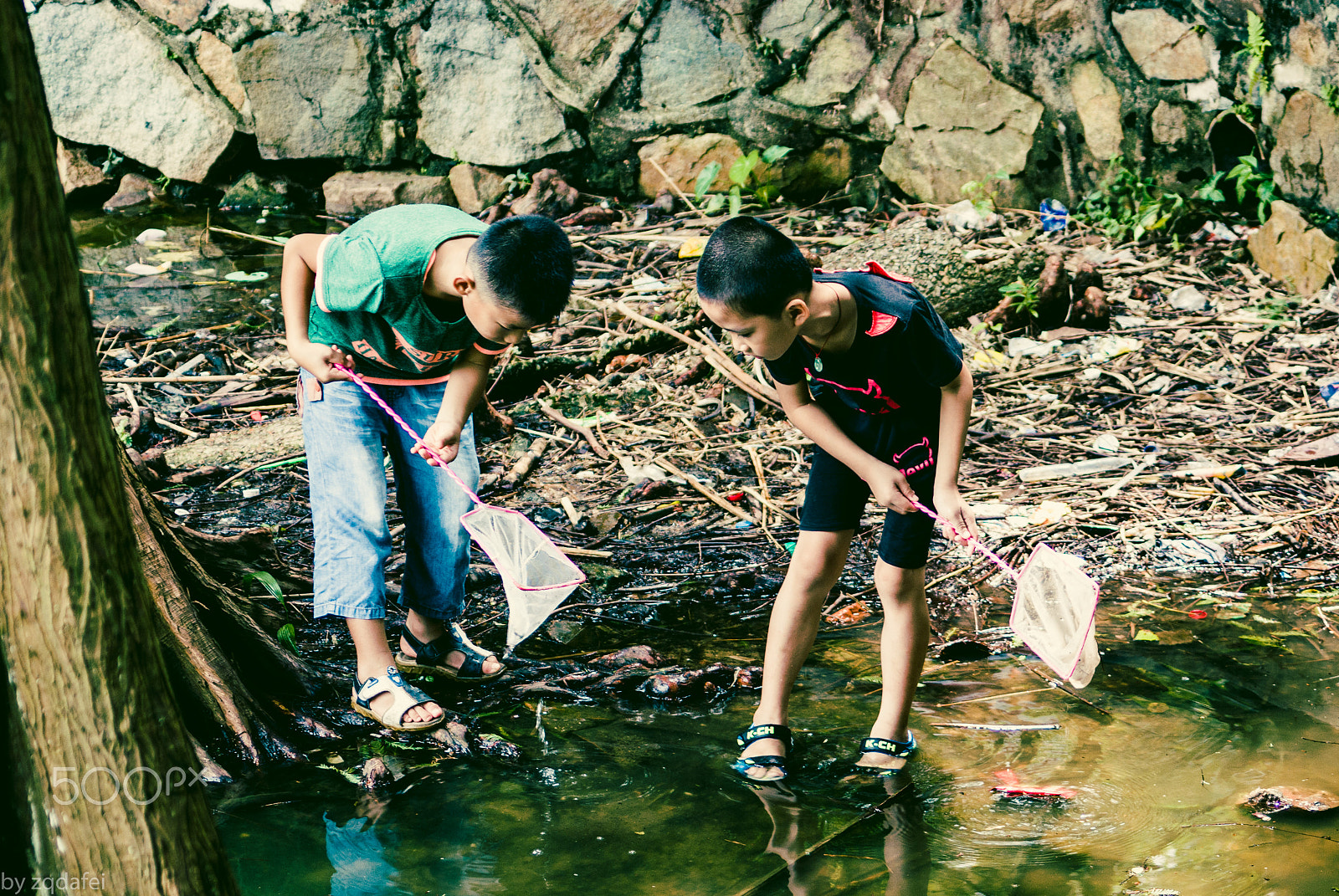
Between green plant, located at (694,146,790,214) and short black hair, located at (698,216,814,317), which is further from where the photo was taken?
green plant, located at (694,146,790,214)

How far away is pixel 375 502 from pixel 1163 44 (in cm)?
527

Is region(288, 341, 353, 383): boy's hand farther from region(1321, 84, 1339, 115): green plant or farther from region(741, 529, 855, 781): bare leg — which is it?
region(1321, 84, 1339, 115): green plant

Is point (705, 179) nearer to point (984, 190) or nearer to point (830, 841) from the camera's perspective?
point (984, 190)

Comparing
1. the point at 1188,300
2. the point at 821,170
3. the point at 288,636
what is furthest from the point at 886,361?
the point at 821,170

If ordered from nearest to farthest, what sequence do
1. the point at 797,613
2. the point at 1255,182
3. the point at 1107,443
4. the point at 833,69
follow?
the point at 797,613, the point at 1107,443, the point at 1255,182, the point at 833,69

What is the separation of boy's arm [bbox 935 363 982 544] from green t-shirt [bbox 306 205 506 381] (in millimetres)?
1138

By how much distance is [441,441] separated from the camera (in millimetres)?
2824

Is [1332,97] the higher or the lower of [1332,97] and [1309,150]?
the higher

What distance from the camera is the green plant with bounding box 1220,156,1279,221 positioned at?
5801 mm

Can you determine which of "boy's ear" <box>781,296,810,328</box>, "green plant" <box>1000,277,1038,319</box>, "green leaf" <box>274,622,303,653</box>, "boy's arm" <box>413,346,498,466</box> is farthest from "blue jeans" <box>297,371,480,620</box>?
"green plant" <box>1000,277,1038,319</box>

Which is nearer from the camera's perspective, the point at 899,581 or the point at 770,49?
the point at 899,581

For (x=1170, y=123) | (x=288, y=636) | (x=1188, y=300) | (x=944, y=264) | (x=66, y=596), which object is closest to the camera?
(x=66, y=596)

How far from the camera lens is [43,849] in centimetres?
145

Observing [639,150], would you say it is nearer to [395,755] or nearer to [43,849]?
[395,755]
